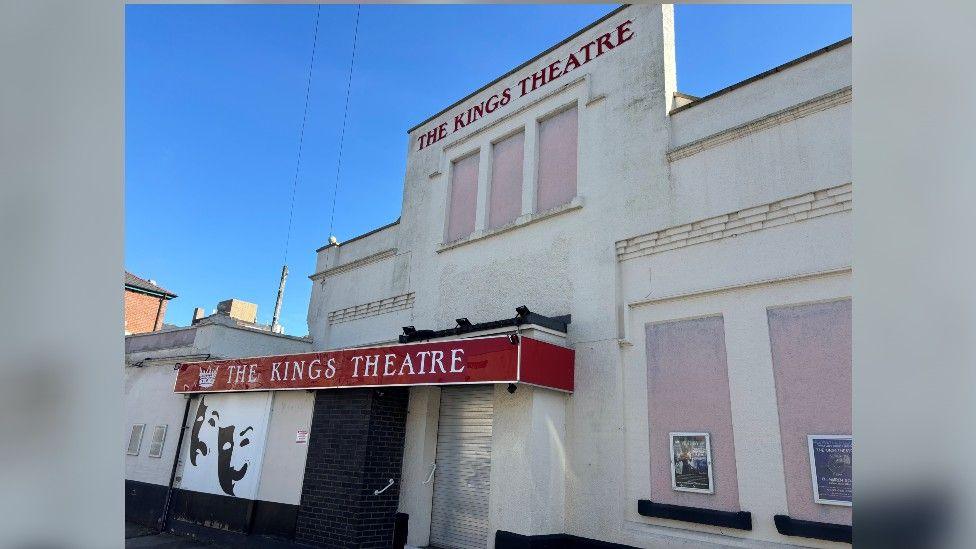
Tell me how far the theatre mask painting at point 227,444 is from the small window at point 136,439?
2344mm

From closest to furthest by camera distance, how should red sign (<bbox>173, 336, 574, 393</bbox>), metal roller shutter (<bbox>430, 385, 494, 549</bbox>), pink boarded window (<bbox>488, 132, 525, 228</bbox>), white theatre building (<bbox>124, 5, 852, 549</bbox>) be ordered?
white theatre building (<bbox>124, 5, 852, 549</bbox>), red sign (<bbox>173, 336, 574, 393</bbox>), metal roller shutter (<bbox>430, 385, 494, 549</bbox>), pink boarded window (<bbox>488, 132, 525, 228</bbox>)

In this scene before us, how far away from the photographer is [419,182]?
13453mm

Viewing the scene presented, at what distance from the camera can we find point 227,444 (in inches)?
498

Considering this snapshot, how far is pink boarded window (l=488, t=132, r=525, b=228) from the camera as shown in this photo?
11.2 meters

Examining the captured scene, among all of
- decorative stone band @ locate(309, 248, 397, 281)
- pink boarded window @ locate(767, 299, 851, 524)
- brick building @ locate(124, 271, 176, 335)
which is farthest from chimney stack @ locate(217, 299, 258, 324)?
pink boarded window @ locate(767, 299, 851, 524)

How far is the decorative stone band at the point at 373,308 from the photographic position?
12.6 meters

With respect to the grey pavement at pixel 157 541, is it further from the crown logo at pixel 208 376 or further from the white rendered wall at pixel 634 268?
the white rendered wall at pixel 634 268

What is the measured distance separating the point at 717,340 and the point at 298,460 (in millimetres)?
7922

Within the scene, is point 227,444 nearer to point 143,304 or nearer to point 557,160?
point 557,160

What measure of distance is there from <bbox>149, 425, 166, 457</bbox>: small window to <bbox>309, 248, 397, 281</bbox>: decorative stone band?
5082 mm

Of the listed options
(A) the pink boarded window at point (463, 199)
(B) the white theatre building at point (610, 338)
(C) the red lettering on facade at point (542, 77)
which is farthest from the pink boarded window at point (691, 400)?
(C) the red lettering on facade at point (542, 77)

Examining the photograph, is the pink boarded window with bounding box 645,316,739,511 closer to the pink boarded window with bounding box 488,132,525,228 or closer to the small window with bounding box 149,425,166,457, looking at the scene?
the pink boarded window with bounding box 488,132,525,228
